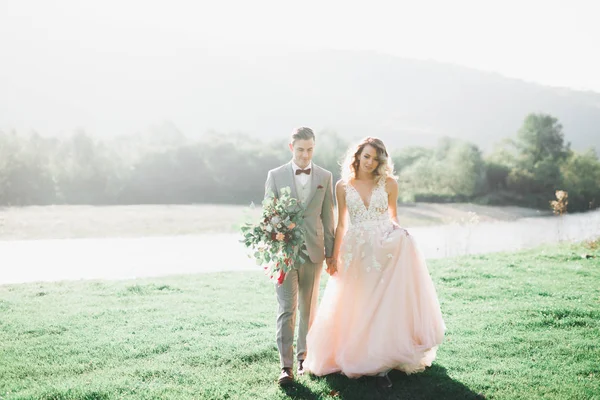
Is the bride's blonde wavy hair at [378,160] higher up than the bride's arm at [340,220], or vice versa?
the bride's blonde wavy hair at [378,160]

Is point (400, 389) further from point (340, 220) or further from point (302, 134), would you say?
point (302, 134)

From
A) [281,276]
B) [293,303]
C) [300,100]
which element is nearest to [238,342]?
[293,303]

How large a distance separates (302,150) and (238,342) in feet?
8.92

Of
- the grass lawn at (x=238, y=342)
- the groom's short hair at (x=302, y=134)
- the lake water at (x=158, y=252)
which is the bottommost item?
the lake water at (x=158, y=252)

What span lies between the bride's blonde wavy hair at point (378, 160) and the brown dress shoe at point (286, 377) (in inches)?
77.2

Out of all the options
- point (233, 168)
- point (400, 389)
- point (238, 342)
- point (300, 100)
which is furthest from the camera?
point (300, 100)

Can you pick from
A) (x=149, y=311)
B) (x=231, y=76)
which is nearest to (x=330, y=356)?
(x=149, y=311)

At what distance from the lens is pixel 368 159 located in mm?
5023

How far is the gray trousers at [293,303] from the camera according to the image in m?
4.88

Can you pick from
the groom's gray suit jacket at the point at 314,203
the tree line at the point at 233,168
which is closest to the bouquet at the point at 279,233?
the groom's gray suit jacket at the point at 314,203

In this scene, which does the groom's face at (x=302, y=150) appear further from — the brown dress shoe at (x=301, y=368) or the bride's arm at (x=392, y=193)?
the brown dress shoe at (x=301, y=368)

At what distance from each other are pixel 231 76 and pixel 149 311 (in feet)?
140

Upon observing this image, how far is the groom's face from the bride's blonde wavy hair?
0.59 m

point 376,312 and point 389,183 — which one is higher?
point 389,183
